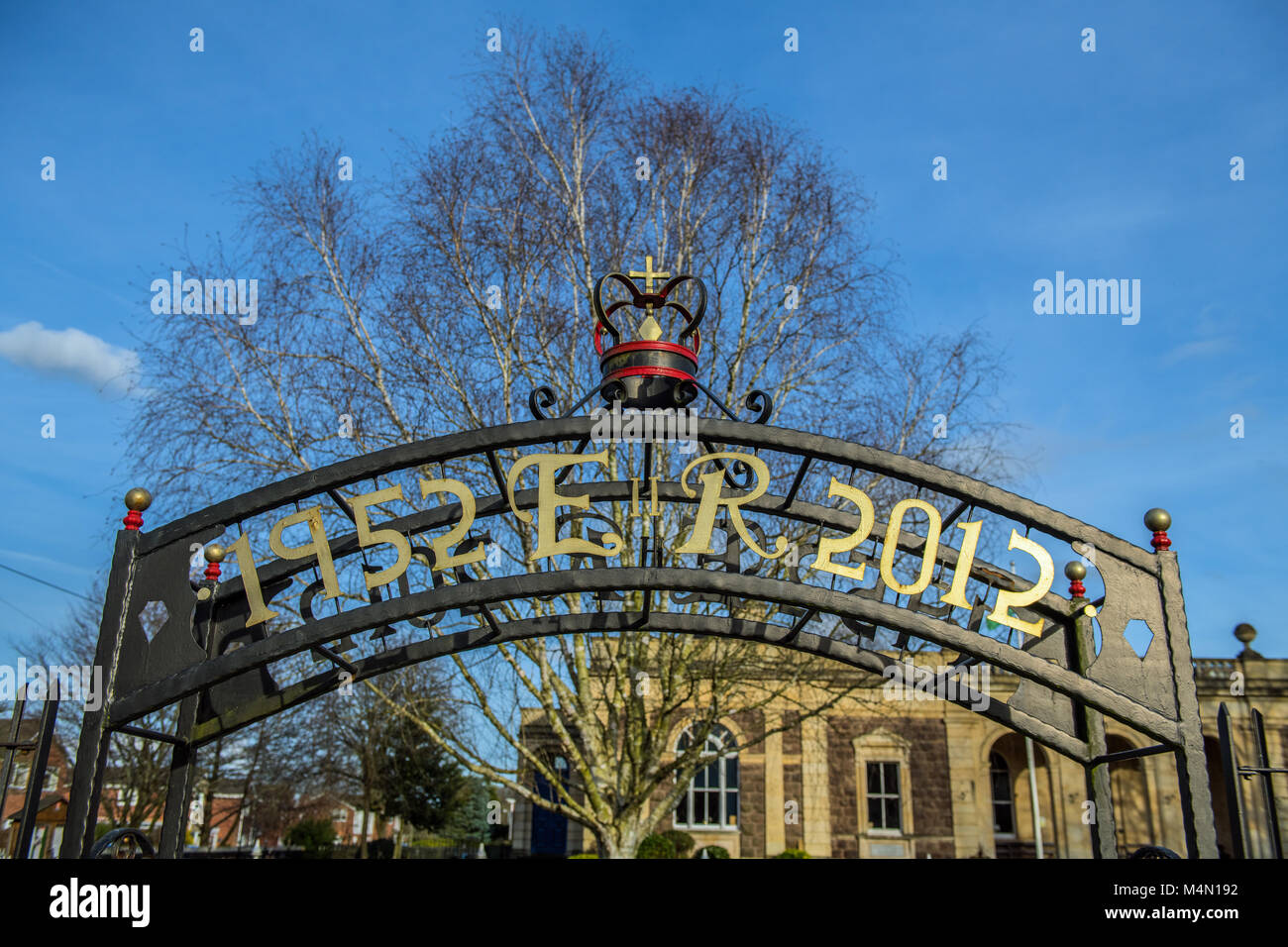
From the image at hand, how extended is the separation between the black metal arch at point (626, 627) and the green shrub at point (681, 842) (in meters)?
17.9

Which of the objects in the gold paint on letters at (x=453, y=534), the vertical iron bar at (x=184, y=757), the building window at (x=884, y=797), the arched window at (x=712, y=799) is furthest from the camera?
the building window at (x=884, y=797)

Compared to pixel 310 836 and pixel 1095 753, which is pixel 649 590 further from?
pixel 310 836

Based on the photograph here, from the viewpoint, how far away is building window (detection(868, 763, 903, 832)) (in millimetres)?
25203

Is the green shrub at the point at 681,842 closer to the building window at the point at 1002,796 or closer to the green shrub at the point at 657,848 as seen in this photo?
the green shrub at the point at 657,848

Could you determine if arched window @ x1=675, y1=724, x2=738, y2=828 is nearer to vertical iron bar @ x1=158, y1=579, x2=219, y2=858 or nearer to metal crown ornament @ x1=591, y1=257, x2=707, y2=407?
vertical iron bar @ x1=158, y1=579, x2=219, y2=858

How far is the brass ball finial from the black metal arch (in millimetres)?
169

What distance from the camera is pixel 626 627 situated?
6711 millimetres

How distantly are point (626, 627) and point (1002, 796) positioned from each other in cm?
2561

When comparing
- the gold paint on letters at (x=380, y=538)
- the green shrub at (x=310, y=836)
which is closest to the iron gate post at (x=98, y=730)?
the gold paint on letters at (x=380, y=538)

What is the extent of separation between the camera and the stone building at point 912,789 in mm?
24688

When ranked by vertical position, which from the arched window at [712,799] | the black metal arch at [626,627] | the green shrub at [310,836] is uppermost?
the black metal arch at [626,627]

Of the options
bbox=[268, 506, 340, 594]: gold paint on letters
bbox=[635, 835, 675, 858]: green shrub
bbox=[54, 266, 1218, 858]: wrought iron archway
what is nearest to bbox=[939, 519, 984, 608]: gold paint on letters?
bbox=[54, 266, 1218, 858]: wrought iron archway

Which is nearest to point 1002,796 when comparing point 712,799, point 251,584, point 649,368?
point 712,799
